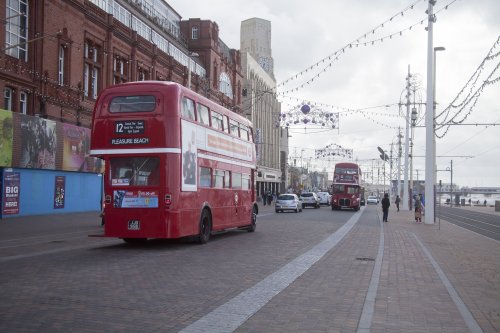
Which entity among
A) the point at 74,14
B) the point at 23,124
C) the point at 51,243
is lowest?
the point at 51,243

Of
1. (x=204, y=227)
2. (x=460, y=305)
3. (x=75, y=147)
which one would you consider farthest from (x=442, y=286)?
(x=75, y=147)

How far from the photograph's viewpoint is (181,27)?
62.2 meters

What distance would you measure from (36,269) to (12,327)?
4726 millimetres

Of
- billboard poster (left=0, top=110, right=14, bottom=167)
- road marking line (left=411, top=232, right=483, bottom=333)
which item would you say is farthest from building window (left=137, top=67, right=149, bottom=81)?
road marking line (left=411, top=232, right=483, bottom=333)

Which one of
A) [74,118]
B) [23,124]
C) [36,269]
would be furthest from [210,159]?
[74,118]

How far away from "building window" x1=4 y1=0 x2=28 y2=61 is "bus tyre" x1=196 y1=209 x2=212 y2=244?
1677 cm

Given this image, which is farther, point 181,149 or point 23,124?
point 23,124

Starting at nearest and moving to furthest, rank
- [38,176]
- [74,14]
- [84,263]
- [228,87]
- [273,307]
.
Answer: [273,307] → [84,263] → [38,176] → [74,14] → [228,87]

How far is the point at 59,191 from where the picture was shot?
33469 millimetres

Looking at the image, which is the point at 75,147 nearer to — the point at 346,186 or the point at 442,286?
the point at 346,186

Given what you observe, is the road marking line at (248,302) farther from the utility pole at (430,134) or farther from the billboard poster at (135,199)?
the utility pole at (430,134)

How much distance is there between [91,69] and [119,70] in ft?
14.3

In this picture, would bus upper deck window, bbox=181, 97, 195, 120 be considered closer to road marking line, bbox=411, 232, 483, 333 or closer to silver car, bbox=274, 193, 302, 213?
road marking line, bbox=411, 232, 483, 333

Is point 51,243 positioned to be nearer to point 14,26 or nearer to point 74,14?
point 14,26
